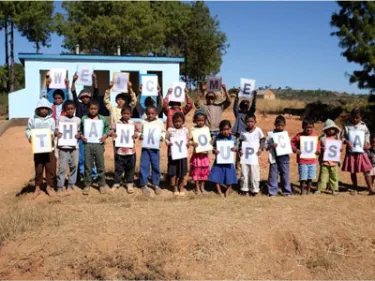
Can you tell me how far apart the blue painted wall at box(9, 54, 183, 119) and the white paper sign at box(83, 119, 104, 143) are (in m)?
10.8

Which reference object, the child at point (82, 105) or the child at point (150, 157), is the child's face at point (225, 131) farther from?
the child at point (82, 105)

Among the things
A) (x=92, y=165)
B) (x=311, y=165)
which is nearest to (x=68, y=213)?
(x=92, y=165)

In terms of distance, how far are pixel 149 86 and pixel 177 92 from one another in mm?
611

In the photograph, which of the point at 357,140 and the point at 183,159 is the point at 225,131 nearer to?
the point at 183,159

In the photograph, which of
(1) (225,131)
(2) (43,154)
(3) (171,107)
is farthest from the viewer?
(3) (171,107)

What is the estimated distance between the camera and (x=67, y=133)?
21.0ft

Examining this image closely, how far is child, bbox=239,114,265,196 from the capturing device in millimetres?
6656

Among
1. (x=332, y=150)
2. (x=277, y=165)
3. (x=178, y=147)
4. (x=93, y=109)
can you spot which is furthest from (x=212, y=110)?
(x=332, y=150)

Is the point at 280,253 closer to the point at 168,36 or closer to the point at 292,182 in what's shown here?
the point at 292,182

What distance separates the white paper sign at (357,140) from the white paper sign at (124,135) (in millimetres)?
3680

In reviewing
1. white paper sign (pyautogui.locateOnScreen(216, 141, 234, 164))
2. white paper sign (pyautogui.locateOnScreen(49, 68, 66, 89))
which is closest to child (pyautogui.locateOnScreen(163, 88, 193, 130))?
white paper sign (pyautogui.locateOnScreen(216, 141, 234, 164))

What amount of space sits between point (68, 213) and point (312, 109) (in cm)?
1823

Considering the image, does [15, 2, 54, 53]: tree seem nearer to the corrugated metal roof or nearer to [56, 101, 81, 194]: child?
the corrugated metal roof

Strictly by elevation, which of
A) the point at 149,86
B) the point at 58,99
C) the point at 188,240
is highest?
the point at 149,86
